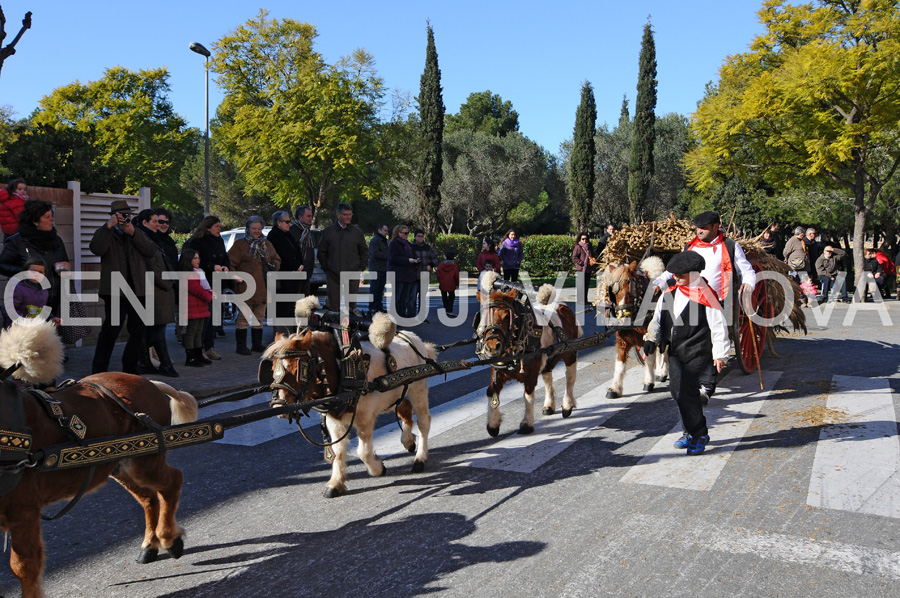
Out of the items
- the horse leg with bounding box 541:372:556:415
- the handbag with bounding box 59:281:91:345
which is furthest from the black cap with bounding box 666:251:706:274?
the handbag with bounding box 59:281:91:345

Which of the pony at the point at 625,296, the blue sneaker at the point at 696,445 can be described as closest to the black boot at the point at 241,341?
the pony at the point at 625,296

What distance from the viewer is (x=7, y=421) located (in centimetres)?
295

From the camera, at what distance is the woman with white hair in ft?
32.7

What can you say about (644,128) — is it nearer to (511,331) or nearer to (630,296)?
(630,296)

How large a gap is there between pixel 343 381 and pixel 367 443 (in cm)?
79

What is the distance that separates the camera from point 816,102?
71.8 feet

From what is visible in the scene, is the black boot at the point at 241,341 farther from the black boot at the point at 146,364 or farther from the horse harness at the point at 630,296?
the horse harness at the point at 630,296

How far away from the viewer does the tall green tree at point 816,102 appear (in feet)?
67.4

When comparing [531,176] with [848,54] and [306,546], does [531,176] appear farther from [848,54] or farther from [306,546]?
[306,546]

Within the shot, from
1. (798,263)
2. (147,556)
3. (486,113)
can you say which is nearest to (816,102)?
(798,263)

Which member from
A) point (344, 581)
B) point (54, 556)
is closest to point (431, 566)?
point (344, 581)

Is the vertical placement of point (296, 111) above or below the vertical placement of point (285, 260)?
above

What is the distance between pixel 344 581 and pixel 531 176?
47.0m

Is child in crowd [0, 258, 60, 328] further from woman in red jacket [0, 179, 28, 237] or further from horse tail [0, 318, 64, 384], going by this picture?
horse tail [0, 318, 64, 384]
